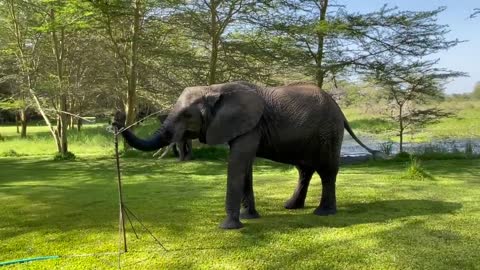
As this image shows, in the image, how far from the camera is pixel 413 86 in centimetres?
1614

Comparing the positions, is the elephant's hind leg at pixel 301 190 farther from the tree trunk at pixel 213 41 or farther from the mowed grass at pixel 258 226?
the tree trunk at pixel 213 41

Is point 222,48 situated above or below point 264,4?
below

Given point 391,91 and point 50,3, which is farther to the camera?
point 391,91

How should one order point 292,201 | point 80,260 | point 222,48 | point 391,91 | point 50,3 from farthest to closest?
point 391,91
point 222,48
point 50,3
point 292,201
point 80,260

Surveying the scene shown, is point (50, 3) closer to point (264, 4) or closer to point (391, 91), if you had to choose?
point (264, 4)

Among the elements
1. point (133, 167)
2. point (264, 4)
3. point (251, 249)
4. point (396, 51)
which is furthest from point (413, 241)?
point (396, 51)

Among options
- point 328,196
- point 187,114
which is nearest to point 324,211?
point 328,196

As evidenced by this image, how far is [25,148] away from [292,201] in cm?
1783

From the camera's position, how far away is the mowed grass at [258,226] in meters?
3.89

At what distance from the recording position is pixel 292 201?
591cm

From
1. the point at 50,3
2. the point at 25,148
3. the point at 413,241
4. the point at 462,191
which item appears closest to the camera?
the point at 413,241

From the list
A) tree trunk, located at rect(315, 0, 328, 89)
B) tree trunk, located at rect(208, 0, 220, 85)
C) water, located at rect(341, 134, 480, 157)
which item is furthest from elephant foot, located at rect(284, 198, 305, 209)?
water, located at rect(341, 134, 480, 157)

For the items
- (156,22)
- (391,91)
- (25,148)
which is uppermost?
(156,22)

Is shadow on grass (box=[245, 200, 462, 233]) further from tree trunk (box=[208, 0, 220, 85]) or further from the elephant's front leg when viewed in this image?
tree trunk (box=[208, 0, 220, 85])
